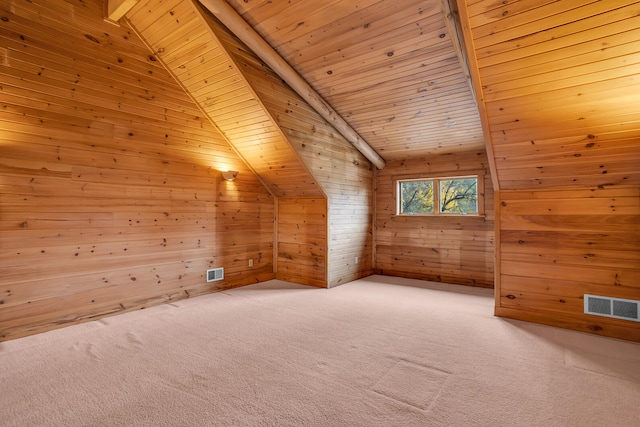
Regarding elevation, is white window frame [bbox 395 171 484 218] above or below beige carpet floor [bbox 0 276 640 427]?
above

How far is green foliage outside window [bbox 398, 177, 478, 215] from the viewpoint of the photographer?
4.93m

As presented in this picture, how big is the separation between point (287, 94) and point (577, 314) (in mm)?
3714

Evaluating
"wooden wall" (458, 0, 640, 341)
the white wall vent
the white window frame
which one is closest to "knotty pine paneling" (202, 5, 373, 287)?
the white window frame

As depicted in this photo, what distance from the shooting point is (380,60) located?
326 centimetres

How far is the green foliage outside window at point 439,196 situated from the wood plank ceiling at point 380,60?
0.74 meters

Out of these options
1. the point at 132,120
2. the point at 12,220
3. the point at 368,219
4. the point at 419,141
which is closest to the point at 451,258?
the point at 368,219

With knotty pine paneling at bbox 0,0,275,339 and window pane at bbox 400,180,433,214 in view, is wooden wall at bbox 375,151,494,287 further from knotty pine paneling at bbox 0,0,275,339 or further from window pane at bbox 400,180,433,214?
knotty pine paneling at bbox 0,0,275,339

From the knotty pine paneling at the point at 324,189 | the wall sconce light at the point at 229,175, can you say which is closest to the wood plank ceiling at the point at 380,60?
the knotty pine paneling at the point at 324,189

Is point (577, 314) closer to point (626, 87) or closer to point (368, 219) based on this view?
point (626, 87)

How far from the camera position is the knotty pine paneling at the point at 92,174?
2.75 m

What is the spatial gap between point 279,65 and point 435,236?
3423 mm

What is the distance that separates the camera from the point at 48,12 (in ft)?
9.39

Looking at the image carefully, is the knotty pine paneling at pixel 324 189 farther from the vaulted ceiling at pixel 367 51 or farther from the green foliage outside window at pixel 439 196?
the green foliage outside window at pixel 439 196

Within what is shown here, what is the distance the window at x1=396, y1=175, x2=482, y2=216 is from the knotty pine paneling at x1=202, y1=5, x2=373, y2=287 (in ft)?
2.00
